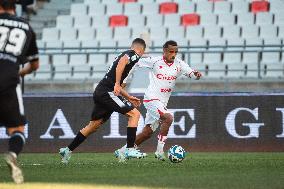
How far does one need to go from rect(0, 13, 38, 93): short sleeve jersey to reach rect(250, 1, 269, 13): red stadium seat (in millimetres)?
16906

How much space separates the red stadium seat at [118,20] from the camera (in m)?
28.3

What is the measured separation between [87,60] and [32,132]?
23.1ft

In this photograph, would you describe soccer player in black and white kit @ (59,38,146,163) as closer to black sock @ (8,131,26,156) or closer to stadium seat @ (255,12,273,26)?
black sock @ (8,131,26,156)

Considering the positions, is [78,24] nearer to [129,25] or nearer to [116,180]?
[129,25]

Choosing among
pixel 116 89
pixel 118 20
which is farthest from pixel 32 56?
pixel 118 20

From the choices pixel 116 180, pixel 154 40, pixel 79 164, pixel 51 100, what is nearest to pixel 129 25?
pixel 154 40

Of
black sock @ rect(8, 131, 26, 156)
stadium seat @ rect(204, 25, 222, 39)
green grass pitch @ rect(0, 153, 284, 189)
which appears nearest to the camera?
green grass pitch @ rect(0, 153, 284, 189)

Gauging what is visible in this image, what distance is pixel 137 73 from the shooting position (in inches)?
877

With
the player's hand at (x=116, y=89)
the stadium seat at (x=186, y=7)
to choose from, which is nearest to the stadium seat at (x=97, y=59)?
the stadium seat at (x=186, y=7)

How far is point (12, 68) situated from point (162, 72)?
624cm

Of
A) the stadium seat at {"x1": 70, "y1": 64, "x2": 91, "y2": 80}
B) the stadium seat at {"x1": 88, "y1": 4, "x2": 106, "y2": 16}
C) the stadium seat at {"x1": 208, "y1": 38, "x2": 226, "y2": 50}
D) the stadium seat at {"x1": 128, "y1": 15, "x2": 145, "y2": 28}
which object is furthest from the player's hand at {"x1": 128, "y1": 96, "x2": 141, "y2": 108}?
the stadium seat at {"x1": 88, "y1": 4, "x2": 106, "y2": 16}

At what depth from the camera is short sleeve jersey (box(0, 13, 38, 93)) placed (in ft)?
34.0

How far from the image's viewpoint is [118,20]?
1116 inches

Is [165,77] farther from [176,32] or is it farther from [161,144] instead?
[176,32]
